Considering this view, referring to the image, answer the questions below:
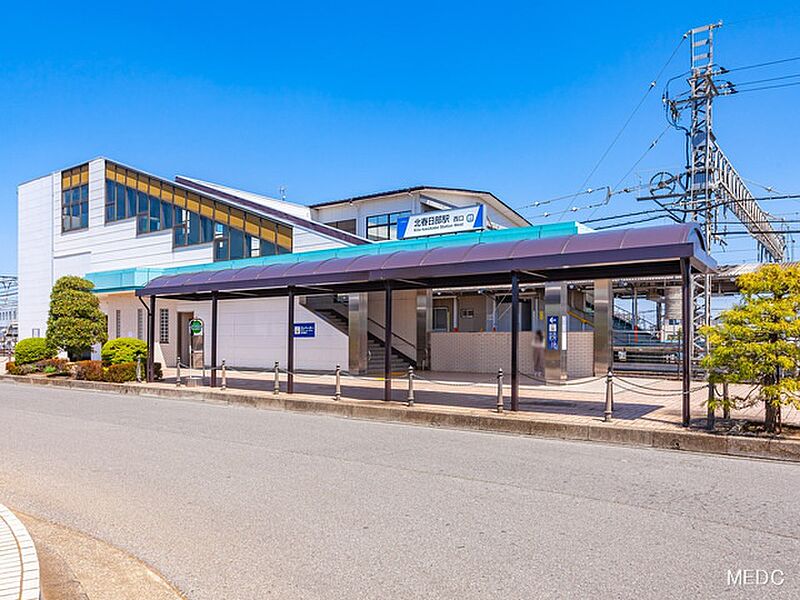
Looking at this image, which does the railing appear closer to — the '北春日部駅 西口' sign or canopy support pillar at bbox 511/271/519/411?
the '北春日部駅 西口' sign

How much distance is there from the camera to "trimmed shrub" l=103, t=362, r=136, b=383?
71.7ft

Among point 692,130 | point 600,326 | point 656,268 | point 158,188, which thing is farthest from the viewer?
point 158,188

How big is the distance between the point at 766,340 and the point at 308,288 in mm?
12366

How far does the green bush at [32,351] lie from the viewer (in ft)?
89.5

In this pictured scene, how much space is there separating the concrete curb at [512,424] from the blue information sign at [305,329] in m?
7.18

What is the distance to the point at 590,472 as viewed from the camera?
873 cm

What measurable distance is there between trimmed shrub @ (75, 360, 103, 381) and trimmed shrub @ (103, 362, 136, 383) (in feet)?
1.51

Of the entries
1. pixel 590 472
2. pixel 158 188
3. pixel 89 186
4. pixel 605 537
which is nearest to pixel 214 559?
pixel 605 537

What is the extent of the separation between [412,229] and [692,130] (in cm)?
1159

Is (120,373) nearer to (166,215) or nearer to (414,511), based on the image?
(166,215)

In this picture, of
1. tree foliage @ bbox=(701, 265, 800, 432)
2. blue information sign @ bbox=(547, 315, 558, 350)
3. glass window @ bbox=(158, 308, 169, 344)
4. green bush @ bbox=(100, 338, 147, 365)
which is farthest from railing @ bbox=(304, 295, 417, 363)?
tree foliage @ bbox=(701, 265, 800, 432)

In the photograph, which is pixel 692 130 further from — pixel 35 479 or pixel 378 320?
pixel 35 479

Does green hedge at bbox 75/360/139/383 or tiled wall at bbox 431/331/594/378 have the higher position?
tiled wall at bbox 431/331/594/378

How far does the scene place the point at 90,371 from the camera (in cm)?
2286
